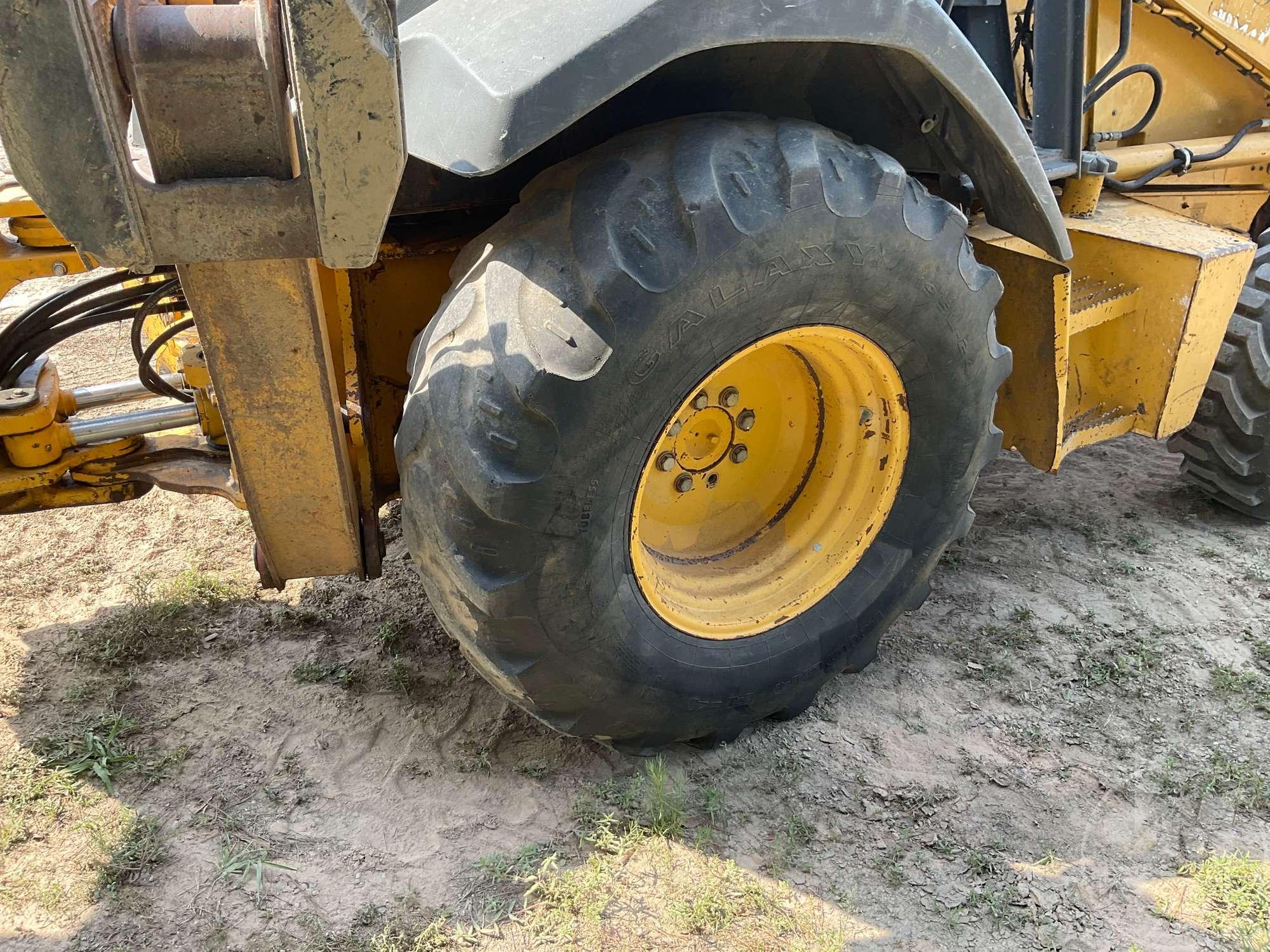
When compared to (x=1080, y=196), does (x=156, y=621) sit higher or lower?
lower

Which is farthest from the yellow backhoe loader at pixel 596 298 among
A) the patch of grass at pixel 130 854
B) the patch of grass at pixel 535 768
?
the patch of grass at pixel 130 854

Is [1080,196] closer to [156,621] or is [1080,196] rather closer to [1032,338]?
[1032,338]

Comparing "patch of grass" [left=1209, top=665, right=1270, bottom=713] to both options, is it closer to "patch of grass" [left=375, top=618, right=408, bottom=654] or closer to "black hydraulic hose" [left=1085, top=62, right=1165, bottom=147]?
"black hydraulic hose" [left=1085, top=62, right=1165, bottom=147]

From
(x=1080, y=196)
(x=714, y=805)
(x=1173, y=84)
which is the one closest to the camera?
(x=714, y=805)

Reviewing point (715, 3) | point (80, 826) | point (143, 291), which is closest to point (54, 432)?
point (143, 291)

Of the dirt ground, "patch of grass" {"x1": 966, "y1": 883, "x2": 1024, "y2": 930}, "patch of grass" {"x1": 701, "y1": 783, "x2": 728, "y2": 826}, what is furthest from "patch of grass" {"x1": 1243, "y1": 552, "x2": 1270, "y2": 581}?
"patch of grass" {"x1": 701, "y1": 783, "x2": 728, "y2": 826}

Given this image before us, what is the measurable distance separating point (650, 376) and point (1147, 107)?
2593mm

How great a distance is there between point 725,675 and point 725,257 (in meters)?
0.97

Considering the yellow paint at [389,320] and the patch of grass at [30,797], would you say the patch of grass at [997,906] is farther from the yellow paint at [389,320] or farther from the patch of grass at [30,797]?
the patch of grass at [30,797]

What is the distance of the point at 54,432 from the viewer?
254cm

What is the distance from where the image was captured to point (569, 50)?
1.62 metres

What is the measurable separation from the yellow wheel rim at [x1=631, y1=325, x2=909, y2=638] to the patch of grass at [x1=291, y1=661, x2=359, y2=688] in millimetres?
911

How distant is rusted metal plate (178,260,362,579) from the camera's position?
184 centimetres

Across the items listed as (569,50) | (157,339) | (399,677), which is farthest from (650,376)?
(157,339)
